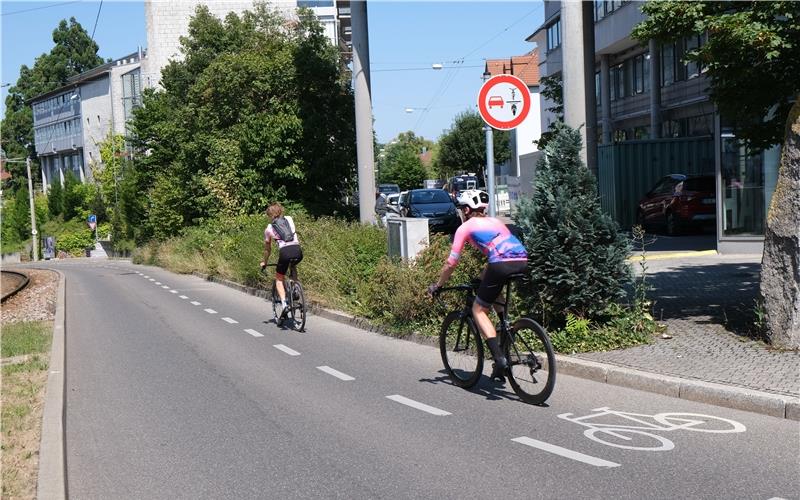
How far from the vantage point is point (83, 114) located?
97312 millimetres

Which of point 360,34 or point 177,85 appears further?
point 177,85

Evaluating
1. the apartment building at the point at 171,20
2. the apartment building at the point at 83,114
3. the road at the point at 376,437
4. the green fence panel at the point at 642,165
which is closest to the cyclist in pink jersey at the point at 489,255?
the road at the point at 376,437

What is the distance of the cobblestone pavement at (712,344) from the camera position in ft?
25.5

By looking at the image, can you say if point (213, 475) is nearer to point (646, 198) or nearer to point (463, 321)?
point (463, 321)

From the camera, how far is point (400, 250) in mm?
13578

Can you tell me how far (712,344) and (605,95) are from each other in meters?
37.0

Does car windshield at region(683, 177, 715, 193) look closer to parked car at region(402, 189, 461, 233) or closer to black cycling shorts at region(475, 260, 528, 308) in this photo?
parked car at region(402, 189, 461, 233)

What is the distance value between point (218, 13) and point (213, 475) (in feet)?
202

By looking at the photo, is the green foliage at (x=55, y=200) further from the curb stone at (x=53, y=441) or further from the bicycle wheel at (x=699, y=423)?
the bicycle wheel at (x=699, y=423)

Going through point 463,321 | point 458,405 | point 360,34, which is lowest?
point 458,405

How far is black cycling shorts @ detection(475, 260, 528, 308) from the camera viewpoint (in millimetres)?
7711

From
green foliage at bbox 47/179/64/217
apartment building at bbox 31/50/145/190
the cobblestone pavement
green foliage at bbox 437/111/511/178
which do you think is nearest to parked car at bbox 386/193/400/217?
the cobblestone pavement

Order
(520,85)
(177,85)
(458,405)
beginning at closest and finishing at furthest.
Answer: (458,405), (520,85), (177,85)

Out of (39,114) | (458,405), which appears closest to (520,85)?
(458,405)
